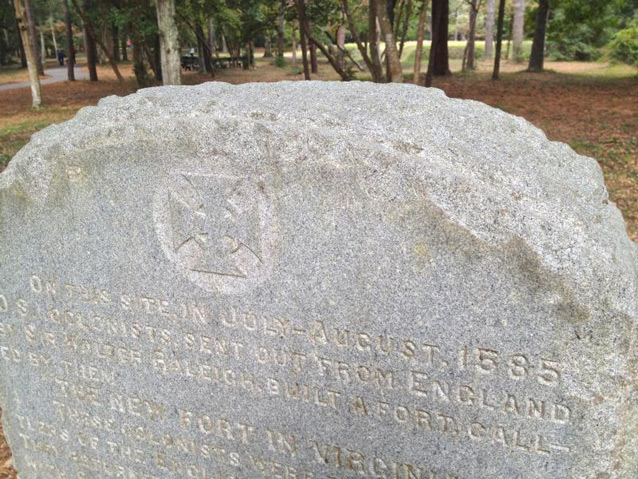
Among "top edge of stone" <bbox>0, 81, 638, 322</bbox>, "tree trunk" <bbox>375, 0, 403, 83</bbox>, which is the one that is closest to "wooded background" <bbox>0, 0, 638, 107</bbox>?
"tree trunk" <bbox>375, 0, 403, 83</bbox>

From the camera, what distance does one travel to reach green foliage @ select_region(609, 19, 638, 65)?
20.1 meters

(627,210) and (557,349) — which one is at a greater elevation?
(557,349)

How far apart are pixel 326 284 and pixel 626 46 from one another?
74.5ft

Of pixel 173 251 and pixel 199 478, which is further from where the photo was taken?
pixel 199 478

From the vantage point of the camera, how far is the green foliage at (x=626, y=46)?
20094mm

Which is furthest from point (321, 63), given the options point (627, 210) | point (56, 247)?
point (56, 247)

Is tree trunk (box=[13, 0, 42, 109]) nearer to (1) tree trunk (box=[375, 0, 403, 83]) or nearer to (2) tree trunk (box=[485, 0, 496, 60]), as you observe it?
(1) tree trunk (box=[375, 0, 403, 83])

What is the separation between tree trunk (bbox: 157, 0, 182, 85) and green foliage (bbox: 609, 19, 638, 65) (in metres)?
15.7

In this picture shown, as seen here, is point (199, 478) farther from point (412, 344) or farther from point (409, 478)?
point (412, 344)

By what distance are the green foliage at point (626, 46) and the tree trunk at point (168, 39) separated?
1568 centimetres

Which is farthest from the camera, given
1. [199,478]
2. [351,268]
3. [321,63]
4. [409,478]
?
[321,63]

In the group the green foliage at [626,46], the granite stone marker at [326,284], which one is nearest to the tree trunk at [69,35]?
the green foliage at [626,46]

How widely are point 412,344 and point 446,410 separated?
12.0 inches

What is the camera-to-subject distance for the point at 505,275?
2.12 m
